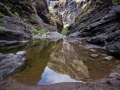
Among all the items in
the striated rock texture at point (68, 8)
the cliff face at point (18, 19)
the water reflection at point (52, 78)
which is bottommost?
the water reflection at point (52, 78)

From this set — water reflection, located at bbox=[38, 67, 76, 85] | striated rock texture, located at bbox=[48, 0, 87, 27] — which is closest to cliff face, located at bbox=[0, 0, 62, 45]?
water reflection, located at bbox=[38, 67, 76, 85]

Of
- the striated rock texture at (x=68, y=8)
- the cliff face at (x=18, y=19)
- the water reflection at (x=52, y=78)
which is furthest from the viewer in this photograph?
the striated rock texture at (x=68, y=8)

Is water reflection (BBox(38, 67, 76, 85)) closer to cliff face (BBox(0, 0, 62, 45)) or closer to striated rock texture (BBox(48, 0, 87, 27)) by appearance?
cliff face (BBox(0, 0, 62, 45))

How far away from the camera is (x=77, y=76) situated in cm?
373

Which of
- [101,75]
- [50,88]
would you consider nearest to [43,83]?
[50,88]

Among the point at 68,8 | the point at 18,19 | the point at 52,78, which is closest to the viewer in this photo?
the point at 52,78

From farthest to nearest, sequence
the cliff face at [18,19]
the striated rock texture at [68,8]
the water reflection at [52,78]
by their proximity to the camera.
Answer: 1. the striated rock texture at [68,8]
2. the cliff face at [18,19]
3. the water reflection at [52,78]

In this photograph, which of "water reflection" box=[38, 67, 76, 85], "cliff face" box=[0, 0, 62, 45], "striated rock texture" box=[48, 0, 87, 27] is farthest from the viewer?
"striated rock texture" box=[48, 0, 87, 27]

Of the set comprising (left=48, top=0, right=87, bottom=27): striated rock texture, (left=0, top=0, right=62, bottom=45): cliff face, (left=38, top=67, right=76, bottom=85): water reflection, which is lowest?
(left=38, top=67, right=76, bottom=85): water reflection

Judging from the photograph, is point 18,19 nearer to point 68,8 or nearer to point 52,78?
point 52,78

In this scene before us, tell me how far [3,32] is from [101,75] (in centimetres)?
1075

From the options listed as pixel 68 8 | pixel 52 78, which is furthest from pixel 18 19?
pixel 68 8

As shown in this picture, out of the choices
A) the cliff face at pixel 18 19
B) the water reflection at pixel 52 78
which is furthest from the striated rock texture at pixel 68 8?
the water reflection at pixel 52 78

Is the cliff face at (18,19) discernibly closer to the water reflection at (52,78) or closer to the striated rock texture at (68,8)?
the water reflection at (52,78)
